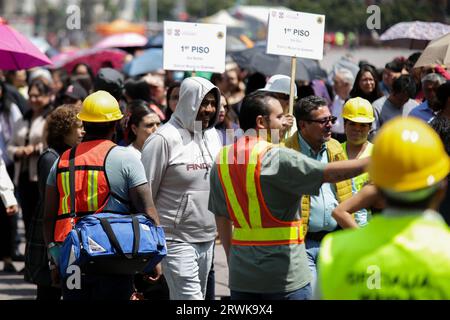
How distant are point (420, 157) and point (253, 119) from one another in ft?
8.31

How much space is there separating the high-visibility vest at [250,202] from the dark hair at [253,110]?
20 cm

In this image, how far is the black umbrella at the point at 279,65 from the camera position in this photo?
1266cm

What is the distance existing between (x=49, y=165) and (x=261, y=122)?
97.7 inches

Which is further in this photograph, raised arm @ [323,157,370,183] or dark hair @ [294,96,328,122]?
dark hair @ [294,96,328,122]

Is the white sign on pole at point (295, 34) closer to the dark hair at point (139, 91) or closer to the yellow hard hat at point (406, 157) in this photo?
the dark hair at point (139, 91)

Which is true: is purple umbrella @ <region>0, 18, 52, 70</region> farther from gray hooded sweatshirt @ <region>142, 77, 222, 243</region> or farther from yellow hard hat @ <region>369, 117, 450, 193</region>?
yellow hard hat @ <region>369, 117, 450, 193</region>

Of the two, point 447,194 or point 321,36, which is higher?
point 321,36

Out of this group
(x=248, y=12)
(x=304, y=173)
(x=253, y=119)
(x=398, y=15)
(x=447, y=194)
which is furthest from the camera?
(x=248, y=12)

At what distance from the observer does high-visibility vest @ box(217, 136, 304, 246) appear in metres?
5.44

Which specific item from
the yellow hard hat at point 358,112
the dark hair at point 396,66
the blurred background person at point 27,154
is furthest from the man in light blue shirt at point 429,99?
the blurred background person at point 27,154

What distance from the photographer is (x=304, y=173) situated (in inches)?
205

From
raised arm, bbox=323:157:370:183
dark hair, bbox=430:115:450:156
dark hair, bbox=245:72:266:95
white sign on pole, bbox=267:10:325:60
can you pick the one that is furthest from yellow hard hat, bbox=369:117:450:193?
dark hair, bbox=245:72:266:95
